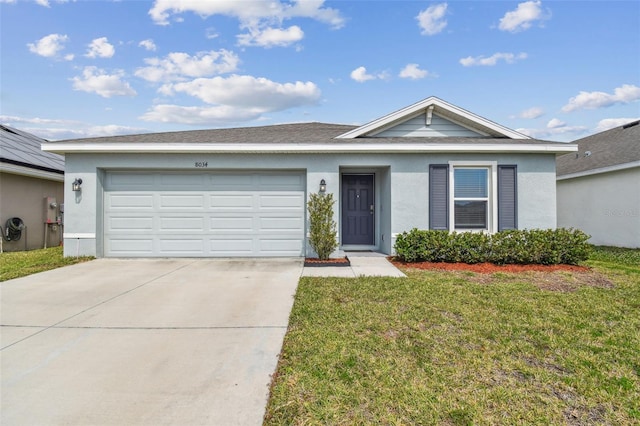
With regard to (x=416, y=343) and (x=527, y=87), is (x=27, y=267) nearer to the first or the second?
(x=416, y=343)

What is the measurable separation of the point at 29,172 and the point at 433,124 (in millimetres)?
12189

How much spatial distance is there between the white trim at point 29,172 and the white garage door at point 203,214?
3547 mm

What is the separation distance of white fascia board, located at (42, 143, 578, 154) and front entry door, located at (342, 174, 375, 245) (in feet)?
4.90

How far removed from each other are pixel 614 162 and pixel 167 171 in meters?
14.1

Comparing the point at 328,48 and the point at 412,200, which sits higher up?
the point at 328,48

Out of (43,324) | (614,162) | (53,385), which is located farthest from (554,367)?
(614,162)

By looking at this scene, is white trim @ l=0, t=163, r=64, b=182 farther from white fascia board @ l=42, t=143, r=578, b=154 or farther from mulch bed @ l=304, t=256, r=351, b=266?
mulch bed @ l=304, t=256, r=351, b=266

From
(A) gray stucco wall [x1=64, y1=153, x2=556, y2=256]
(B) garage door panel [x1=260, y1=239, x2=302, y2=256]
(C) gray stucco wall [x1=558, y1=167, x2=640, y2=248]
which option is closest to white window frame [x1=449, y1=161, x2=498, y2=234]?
(A) gray stucco wall [x1=64, y1=153, x2=556, y2=256]

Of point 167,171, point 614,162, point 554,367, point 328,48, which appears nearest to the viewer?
point 554,367

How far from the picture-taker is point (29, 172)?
9.72 metres

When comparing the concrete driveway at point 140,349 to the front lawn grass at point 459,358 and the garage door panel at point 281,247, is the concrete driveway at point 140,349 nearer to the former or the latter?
the front lawn grass at point 459,358

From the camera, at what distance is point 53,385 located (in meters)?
2.50

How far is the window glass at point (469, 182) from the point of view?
8086mm

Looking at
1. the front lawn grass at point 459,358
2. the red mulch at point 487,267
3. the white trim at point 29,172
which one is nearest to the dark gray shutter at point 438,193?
the red mulch at point 487,267
